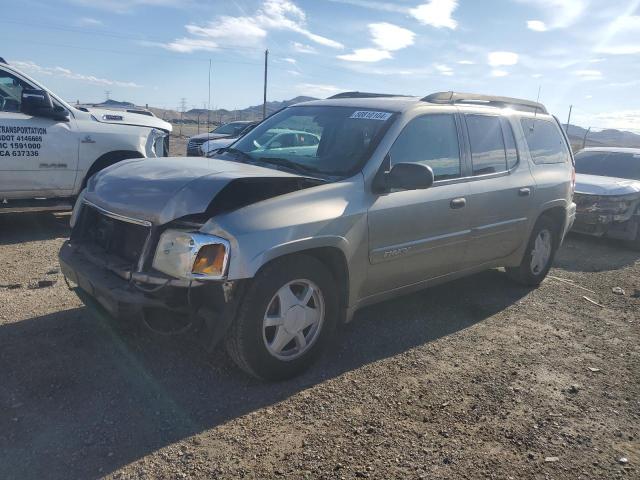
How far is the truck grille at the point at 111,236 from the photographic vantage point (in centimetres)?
336

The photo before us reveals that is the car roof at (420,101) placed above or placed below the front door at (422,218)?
above

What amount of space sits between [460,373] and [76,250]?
9.22ft

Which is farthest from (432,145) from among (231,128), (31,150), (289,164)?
(231,128)

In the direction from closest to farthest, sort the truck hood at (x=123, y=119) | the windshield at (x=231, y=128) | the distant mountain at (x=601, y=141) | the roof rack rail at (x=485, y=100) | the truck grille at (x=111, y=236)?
the truck grille at (x=111, y=236), the roof rack rail at (x=485, y=100), the truck hood at (x=123, y=119), the windshield at (x=231, y=128), the distant mountain at (x=601, y=141)

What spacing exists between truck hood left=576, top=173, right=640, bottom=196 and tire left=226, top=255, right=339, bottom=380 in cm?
633

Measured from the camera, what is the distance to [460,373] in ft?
12.5

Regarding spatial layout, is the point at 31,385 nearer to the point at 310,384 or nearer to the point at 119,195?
the point at 119,195

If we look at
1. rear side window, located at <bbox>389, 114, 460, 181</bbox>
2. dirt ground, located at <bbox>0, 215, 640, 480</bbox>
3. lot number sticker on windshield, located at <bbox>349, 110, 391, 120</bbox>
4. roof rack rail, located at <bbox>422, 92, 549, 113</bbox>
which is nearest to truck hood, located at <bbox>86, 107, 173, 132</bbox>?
dirt ground, located at <bbox>0, 215, 640, 480</bbox>

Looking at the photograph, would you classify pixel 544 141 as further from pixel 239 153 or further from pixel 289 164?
pixel 239 153

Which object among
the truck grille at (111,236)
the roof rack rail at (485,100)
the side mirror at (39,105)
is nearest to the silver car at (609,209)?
the roof rack rail at (485,100)

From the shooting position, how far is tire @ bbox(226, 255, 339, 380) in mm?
3168

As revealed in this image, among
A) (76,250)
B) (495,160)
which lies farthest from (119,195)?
(495,160)

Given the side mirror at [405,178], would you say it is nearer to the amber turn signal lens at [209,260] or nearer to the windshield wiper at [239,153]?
the windshield wiper at [239,153]

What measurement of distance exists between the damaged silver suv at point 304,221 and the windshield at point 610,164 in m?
5.12
